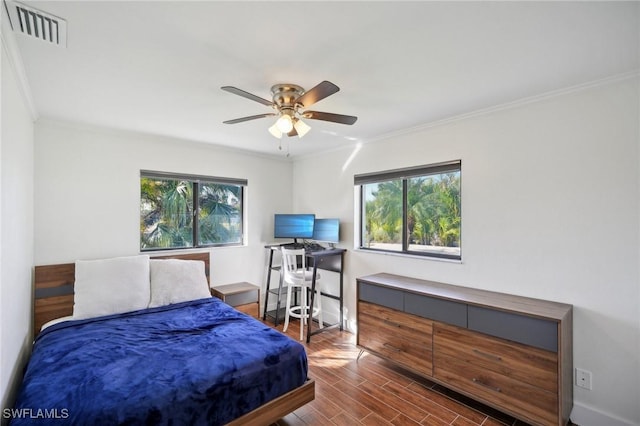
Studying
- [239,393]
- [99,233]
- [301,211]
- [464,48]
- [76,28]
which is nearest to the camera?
[76,28]

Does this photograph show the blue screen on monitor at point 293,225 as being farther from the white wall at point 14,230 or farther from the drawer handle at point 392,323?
the white wall at point 14,230

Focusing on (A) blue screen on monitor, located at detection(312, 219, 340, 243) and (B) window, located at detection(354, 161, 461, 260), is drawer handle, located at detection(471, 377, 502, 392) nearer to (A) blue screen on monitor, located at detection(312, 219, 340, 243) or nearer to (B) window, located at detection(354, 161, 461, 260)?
(B) window, located at detection(354, 161, 461, 260)

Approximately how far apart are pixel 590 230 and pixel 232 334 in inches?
112

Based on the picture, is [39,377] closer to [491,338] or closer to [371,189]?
[491,338]

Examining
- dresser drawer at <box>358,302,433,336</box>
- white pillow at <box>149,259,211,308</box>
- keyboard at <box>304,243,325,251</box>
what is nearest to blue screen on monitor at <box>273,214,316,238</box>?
keyboard at <box>304,243,325,251</box>

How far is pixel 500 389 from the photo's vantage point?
220 centimetres

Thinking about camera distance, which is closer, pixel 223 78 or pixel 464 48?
pixel 464 48

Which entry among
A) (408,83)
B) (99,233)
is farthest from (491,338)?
(99,233)

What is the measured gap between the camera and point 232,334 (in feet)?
7.94

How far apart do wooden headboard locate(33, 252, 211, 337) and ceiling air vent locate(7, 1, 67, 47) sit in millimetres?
2264

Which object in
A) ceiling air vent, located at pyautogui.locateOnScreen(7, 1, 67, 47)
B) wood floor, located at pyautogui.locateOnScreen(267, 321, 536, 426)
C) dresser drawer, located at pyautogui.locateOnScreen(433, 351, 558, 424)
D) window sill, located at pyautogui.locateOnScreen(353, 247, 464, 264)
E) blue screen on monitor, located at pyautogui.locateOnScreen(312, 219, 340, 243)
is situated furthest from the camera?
blue screen on monitor, located at pyautogui.locateOnScreen(312, 219, 340, 243)

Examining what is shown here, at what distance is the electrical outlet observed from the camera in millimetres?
2180

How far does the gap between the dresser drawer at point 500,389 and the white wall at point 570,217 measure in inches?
18.5

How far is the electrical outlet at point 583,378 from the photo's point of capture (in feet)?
7.15
